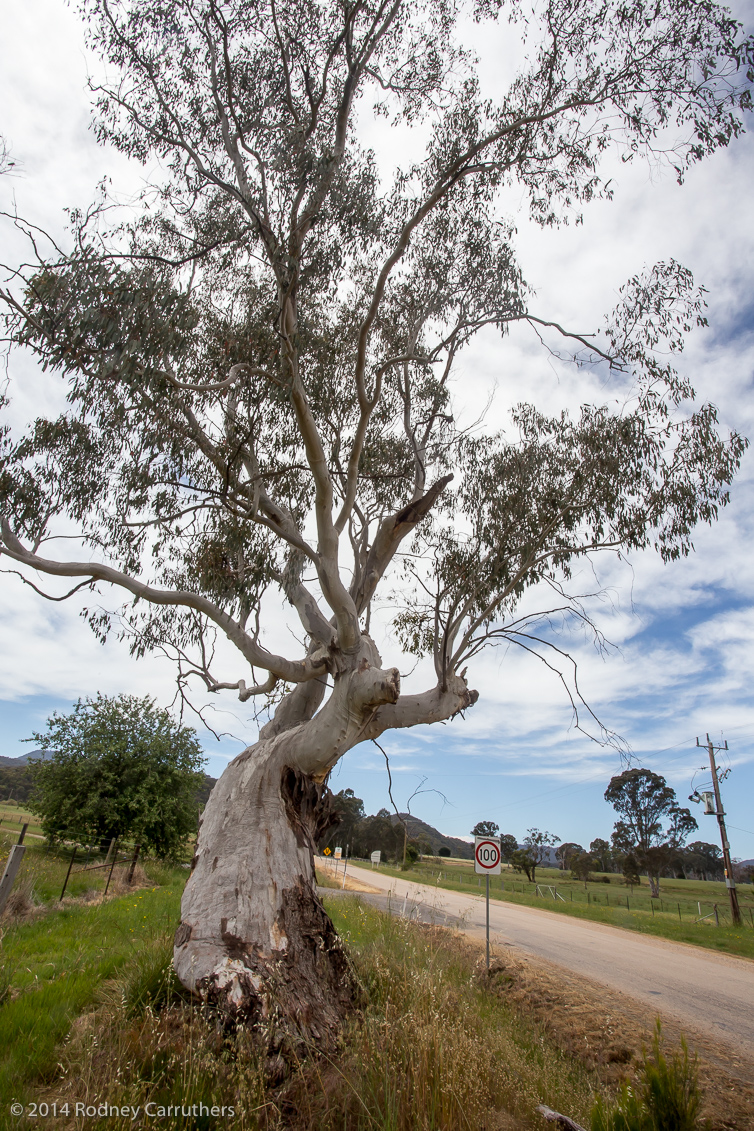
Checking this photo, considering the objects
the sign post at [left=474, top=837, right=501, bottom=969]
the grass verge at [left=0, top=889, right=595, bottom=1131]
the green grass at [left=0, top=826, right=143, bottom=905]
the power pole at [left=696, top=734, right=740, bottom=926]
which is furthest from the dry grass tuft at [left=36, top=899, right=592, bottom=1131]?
the power pole at [left=696, top=734, right=740, bottom=926]

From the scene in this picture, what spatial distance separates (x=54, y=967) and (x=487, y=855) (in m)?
6.08

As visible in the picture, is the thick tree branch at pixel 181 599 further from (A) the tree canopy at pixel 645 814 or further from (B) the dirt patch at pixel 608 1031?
(A) the tree canopy at pixel 645 814

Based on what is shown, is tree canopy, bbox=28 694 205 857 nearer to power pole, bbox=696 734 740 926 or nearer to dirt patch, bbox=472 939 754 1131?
dirt patch, bbox=472 939 754 1131

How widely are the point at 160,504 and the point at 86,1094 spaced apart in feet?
18.8

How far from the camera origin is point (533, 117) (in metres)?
6.57

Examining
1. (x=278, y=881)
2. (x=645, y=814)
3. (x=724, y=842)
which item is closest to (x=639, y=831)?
(x=645, y=814)

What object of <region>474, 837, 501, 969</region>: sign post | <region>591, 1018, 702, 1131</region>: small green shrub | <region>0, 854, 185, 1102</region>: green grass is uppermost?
<region>474, 837, 501, 969</region>: sign post

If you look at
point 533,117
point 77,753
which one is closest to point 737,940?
point 77,753

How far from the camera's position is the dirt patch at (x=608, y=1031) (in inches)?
178

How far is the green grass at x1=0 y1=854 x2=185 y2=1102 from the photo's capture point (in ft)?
11.4

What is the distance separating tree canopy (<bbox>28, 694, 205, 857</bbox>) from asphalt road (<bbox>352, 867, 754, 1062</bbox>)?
18.9 ft

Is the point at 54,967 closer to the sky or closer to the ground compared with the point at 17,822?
closer to the ground

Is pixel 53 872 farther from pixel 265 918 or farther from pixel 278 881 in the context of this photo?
pixel 265 918

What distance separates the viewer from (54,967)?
5266mm
